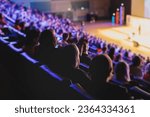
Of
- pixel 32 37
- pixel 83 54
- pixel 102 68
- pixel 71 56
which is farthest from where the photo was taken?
pixel 83 54

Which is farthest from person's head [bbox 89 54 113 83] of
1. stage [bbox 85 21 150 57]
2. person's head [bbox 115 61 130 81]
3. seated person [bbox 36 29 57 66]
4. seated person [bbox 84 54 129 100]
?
stage [bbox 85 21 150 57]

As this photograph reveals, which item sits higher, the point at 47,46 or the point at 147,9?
the point at 47,46

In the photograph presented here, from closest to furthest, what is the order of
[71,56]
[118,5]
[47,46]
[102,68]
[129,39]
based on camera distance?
[102,68] → [71,56] → [47,46] → [129,39] → [118,5]

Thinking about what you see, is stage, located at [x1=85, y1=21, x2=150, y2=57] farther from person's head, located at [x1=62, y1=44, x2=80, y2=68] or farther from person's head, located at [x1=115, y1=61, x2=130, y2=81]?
person's head, located at [x1=62, y1=44, x2=80, y2=68]

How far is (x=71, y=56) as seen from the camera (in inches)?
113

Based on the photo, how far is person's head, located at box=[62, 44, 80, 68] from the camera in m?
2.86

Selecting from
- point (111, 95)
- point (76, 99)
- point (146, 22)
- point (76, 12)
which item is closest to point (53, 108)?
point (76, 99)

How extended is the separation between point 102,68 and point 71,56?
53cm

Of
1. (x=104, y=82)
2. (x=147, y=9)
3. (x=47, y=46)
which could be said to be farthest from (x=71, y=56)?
(x=147, y=9)

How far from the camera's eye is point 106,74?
2428mm

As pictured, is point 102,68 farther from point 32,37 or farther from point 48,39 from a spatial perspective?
point 32,37

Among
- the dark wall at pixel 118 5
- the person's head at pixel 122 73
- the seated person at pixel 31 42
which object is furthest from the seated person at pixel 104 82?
the dark wall at pixel 118 5

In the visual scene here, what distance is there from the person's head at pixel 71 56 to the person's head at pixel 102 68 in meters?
0.43

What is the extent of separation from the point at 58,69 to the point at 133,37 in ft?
37.5
